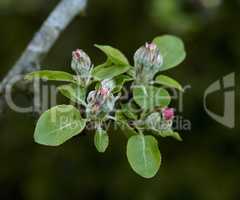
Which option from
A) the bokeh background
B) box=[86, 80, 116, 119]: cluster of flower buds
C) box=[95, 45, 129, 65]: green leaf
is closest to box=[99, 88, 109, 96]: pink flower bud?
box=[86, 80, 116, 119]: cluster of flower buds

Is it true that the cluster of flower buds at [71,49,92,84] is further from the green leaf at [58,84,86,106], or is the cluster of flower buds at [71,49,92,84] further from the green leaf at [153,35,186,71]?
the green leaf at [153,35,186,71]

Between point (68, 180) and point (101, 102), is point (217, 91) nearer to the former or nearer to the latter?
point (68, 180)

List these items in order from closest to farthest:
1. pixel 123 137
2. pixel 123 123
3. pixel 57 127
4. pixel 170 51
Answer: pixel 57 127
pixel 123 123
pixel 170 51
pixel 123 137

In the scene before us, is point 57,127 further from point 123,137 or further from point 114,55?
point 123,137

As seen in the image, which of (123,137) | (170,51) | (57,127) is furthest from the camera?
(123,137)

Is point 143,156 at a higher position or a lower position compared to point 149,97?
lower

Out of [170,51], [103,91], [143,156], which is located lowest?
[143,156]

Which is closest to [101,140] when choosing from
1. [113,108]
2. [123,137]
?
[113,108]
